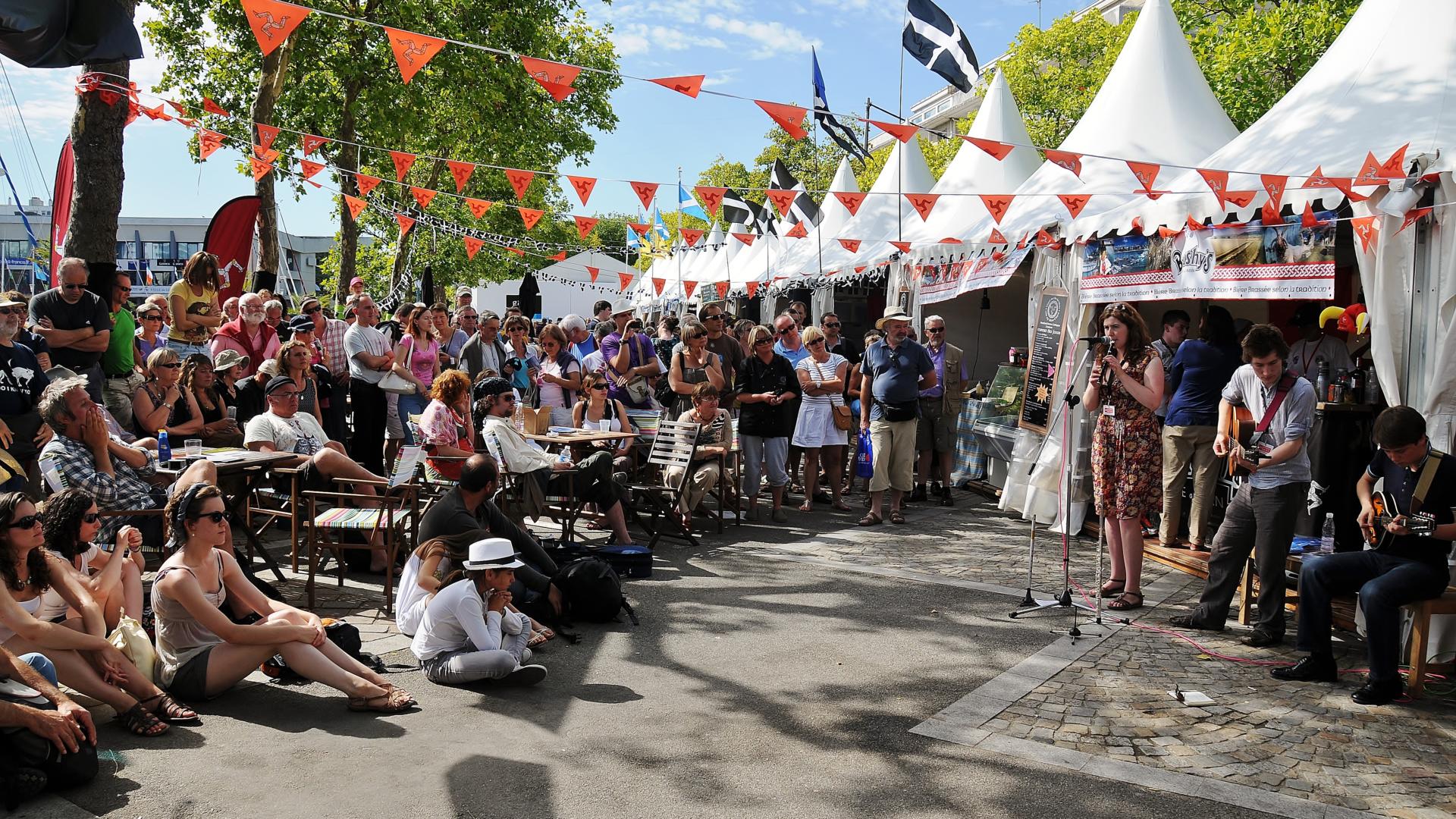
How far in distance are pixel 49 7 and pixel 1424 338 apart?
30.0 feet

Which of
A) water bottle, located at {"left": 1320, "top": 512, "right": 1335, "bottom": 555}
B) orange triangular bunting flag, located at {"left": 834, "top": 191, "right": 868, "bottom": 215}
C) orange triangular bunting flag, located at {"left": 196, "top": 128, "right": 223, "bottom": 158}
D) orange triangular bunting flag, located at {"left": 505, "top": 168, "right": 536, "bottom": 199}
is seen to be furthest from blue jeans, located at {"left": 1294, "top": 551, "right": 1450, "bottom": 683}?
orange triangular bunting flag, located at {"left": 196, "top": 128, "right": 223, "bottom": 158}

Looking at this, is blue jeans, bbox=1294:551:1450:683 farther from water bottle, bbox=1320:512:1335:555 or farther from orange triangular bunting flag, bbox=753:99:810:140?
orange triangular bunting flag, bbox=753:99:810:140

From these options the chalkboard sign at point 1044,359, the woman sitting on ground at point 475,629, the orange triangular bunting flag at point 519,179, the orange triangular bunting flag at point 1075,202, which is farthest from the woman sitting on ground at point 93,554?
the orange triangular bunting flag at point 1075,202

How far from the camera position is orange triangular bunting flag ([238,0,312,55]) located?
23.0ft

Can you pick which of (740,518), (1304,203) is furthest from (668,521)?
(1304,203)

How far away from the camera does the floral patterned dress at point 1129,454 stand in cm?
677

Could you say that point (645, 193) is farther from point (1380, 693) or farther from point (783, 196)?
point (1380, 693)

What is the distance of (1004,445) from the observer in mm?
11203

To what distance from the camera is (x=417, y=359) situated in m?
9.91

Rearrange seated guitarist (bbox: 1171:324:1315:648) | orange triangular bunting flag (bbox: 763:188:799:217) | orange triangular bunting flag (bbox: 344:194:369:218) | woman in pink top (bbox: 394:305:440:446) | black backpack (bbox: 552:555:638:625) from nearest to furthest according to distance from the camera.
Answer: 1. seated guitarist (bbox: 1171:324:1315:648)
2. black backpack (bbox: 552:555:638:625)
3. woman in pink top (bbox: 394:305:440:446)
4. orange triangular bunting flag (bbox: 763:188:799:217)
5. orange triangular bunting flag (bbox: 344:194:369:218)

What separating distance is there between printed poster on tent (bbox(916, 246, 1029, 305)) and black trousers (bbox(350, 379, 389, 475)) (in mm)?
6403

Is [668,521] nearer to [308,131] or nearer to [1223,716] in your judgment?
[1223,716]

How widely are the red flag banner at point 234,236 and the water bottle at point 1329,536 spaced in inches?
494

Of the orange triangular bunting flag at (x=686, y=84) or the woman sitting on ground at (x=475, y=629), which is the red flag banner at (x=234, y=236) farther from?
the woman sitting on ground at (x=475, y=629)
